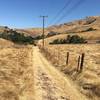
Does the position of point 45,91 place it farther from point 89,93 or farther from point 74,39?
point 74,39

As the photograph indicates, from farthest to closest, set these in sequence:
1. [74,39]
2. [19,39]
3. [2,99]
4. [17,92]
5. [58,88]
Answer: [19,39] → [74,39] → [58,88] → [17,92] → [2,99]

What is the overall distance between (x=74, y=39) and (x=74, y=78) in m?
92.9

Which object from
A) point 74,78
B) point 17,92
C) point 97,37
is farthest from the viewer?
point 97,37

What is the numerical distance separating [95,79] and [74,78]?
2.17 m

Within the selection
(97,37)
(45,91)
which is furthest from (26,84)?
(97,37)

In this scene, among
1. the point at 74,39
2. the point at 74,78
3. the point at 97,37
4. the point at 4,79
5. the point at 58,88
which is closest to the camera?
the point at 58,88

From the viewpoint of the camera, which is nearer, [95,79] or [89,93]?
[89,93]

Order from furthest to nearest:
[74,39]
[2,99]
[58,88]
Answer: [74,39] < [58,88] < [2,99]

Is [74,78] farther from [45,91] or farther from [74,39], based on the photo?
Result: [74,39]

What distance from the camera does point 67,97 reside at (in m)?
14.7

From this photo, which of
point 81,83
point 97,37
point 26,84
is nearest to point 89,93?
point 81,83

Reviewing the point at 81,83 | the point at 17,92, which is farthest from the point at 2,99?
the point at 81,83

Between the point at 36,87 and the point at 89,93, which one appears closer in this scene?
the point at 89,93

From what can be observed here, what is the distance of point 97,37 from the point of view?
13650cm
